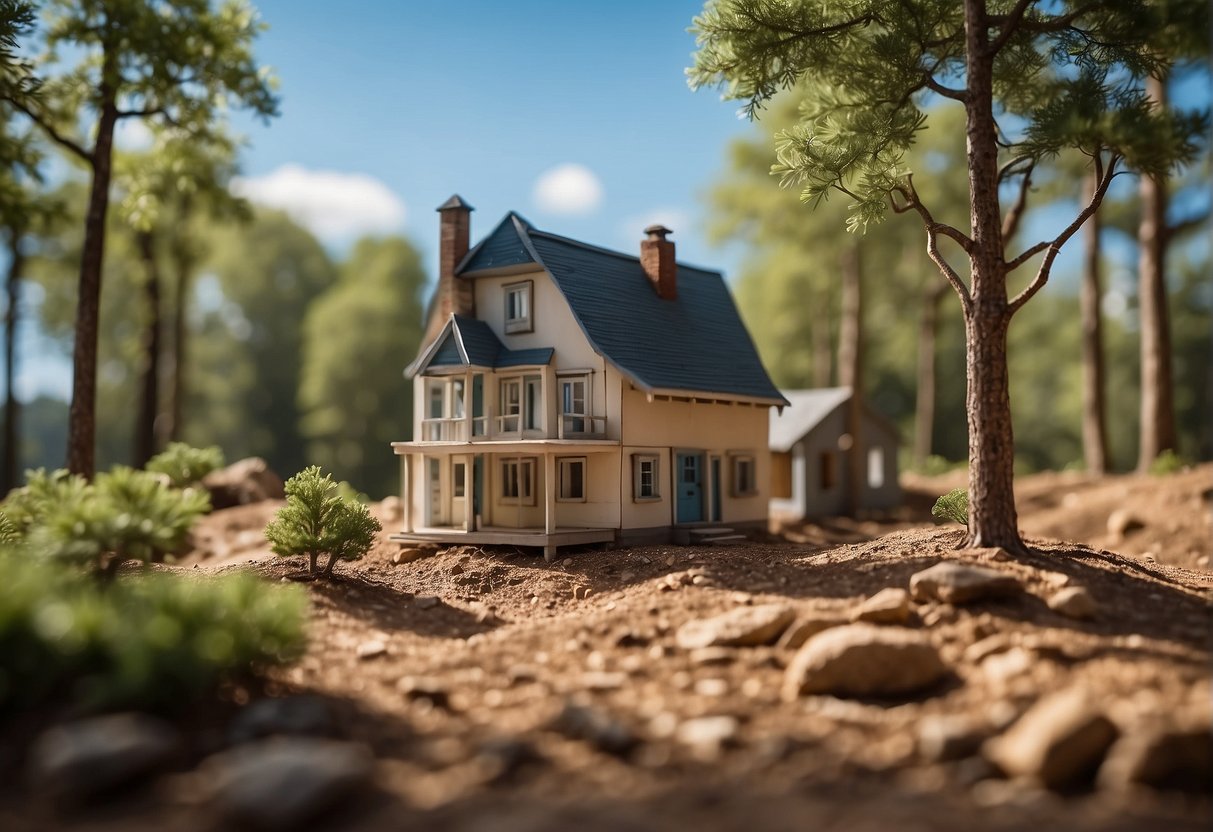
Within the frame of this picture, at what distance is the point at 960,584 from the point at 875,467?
20.5 meters

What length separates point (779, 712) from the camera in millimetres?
8930

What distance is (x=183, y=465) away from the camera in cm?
2428

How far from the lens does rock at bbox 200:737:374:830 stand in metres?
6.76

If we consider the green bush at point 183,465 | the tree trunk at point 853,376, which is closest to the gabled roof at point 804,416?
the tree trunk at point 853,376

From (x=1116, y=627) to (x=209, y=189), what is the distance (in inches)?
843

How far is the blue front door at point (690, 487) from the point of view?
68.5ft

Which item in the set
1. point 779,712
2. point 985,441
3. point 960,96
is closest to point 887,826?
point 779,712

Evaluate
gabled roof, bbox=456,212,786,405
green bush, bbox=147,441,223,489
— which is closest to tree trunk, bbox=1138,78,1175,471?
gabled roof, bbox=456,212,786,405

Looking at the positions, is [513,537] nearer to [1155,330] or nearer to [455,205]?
[455,205]

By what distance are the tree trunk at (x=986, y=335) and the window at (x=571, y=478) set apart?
823 centimetres

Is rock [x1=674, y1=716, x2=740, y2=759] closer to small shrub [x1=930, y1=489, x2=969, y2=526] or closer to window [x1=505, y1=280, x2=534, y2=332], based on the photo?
small shrub [x1=930, y1=489, x2=969, y2=526]

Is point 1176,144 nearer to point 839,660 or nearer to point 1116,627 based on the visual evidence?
point 1116,627

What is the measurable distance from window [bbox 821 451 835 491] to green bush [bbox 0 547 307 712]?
2213 cm

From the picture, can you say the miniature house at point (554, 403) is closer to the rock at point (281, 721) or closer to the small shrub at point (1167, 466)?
the rock at point (281, 721)
